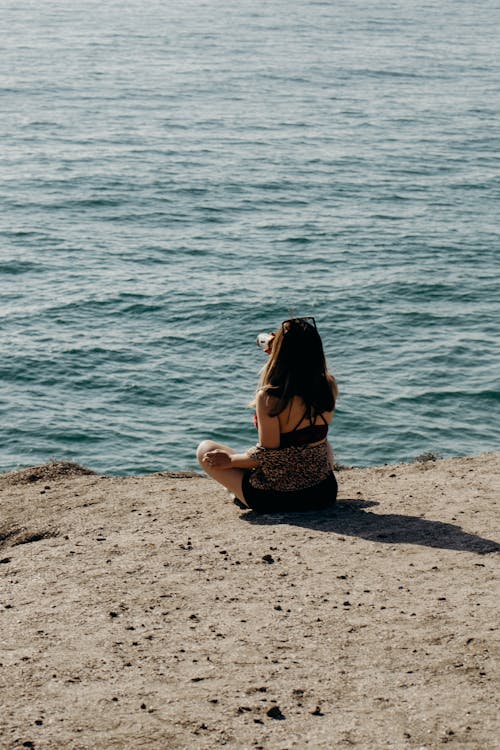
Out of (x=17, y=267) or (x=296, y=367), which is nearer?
(x=296, y=367)

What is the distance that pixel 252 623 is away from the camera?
7.28m

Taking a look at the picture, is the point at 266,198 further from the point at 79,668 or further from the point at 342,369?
the point at 79,668

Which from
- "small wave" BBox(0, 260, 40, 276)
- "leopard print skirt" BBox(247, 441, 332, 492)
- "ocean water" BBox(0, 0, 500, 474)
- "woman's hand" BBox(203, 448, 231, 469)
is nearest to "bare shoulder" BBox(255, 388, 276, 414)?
"leopard print skirt" BBox(247, 441, 332, 492)

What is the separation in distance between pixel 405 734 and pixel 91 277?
86.7 feet

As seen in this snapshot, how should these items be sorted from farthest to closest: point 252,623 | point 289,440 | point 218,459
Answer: point 218,459 < point 289,440 < point 252,623

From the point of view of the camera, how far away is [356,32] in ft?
285

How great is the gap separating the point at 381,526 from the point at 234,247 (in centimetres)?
2574

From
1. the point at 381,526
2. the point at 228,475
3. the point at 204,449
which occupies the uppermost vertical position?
the point at 204,449

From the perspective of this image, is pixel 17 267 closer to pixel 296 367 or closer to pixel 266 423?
pixel 266 423

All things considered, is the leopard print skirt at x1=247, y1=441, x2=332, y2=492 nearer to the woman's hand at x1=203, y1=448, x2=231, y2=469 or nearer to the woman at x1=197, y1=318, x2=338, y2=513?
the woman at x1=197, y1=318, x2=338, y2=513

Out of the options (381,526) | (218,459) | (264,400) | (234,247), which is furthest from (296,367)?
(234,247)

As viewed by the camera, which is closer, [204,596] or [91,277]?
[204,596]

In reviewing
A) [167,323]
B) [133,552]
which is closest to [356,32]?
[167,323]

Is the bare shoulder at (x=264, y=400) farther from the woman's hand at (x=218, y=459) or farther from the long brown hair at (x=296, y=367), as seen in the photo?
the woman's hand at (x=218, y=459)
